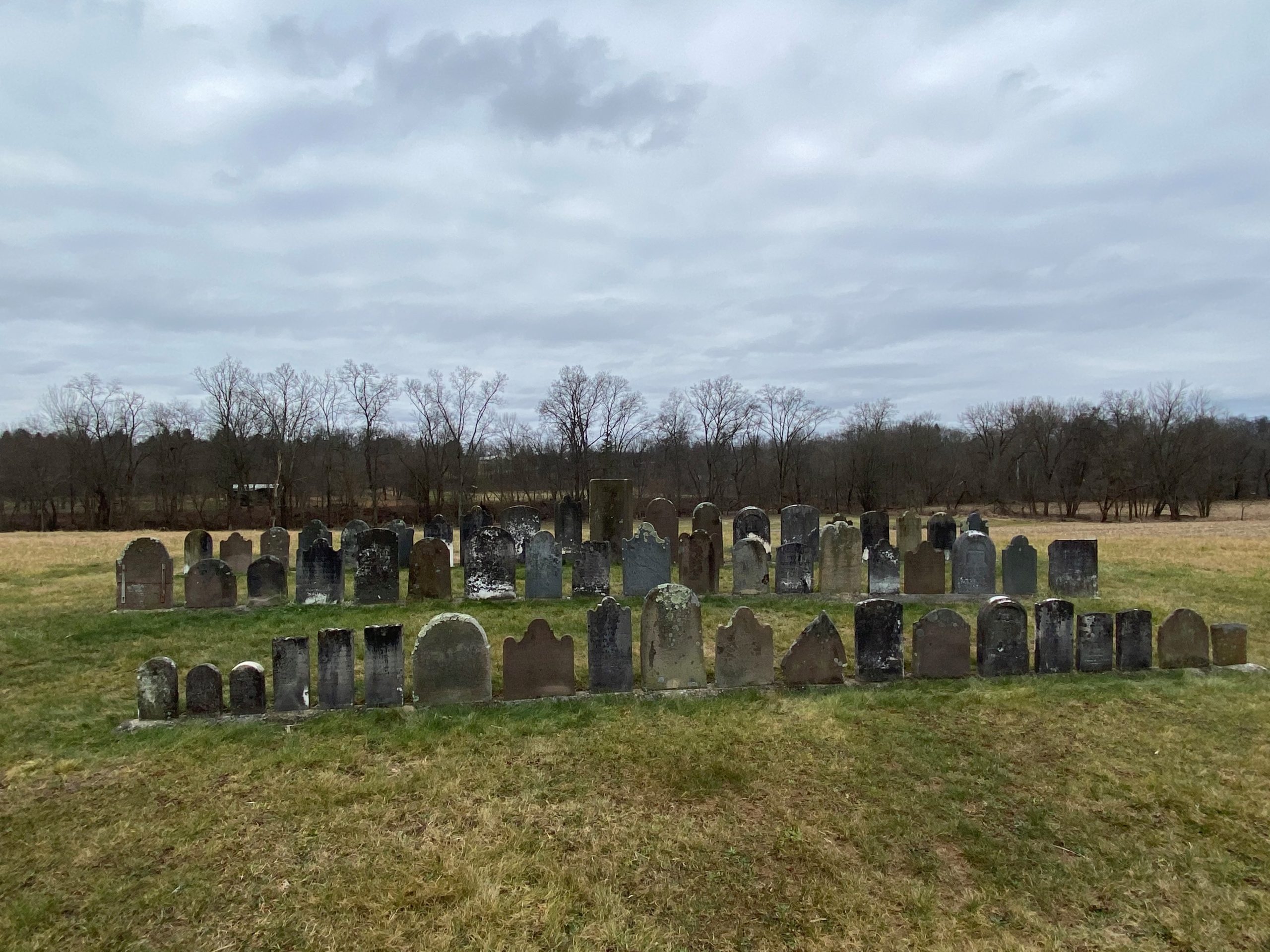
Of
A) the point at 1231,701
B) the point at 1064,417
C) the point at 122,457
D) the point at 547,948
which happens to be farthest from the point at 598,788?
the point at 1064,417

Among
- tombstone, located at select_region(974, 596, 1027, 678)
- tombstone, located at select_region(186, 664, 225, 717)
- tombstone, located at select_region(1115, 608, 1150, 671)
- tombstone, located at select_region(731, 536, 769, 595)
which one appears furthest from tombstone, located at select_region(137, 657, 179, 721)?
tombstone, located at select_region(1115, 608, 1150, 671)

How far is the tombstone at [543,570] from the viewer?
10.3 meters

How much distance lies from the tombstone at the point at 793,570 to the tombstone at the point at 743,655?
4436mm

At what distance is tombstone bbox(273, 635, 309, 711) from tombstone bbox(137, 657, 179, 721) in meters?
0.74

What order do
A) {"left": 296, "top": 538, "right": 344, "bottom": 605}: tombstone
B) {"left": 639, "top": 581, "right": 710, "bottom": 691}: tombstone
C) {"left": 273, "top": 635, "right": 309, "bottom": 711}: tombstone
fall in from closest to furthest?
{"left": 273, "top": 635, "right": 309, "bottom": 711}: tombstone → {"left": 639, "top": 581, "right": 710, "bottom": 691}: tombstone → {"left": 296, "top": 538, "right": 344, "bottom": 605}: tombstone

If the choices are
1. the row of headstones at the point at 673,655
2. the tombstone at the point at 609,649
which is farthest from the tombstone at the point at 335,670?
the tombstone at the point at 609,649

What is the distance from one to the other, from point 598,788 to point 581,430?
32.8m

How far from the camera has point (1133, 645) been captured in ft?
21.6

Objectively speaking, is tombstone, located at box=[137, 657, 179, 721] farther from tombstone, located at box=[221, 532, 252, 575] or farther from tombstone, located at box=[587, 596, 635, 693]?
tombstone, located at box=[221, 532, 252, 575]

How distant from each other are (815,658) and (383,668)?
3.78m

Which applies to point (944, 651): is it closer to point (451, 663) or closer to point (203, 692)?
point (451, 663)

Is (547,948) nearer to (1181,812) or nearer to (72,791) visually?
(72,791)

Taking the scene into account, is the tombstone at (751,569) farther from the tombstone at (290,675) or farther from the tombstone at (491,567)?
the tombstone at (290,675)

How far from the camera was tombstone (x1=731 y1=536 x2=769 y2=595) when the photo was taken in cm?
1058
